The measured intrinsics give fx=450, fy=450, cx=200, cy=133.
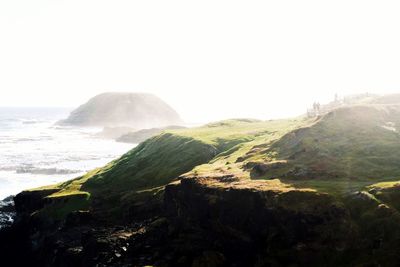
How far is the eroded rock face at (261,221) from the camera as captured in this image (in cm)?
4369

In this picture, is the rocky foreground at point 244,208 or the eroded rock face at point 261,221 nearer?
the eroded rock face at point 261,221

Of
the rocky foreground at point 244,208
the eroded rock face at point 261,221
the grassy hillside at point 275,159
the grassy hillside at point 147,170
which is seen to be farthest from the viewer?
the grassy hillside at point 147,170

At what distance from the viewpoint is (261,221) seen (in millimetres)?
48938

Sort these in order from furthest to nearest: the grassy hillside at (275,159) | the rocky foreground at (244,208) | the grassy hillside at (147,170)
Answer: the grassy hillside at (147,170), the grassy hillside at (275,159), the rocky foreground at (244,208)

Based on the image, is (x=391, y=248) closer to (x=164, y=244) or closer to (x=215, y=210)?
(x=215, y=210)

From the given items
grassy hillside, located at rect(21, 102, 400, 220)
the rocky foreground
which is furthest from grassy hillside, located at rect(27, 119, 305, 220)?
the rocky foreground

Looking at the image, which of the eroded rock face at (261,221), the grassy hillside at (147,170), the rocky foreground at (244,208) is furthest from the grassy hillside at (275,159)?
the eroded rock face at (261,221)

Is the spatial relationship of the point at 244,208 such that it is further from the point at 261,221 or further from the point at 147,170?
the point at 147,170

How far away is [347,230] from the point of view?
141 feet

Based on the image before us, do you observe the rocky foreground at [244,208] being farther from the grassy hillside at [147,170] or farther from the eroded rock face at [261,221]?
the grassy hillside at [147,170]

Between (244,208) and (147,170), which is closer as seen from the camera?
(244,208)

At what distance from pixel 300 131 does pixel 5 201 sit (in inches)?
2815

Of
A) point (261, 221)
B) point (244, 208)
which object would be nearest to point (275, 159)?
point (244, 208)

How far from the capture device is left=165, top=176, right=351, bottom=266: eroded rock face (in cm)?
4369
